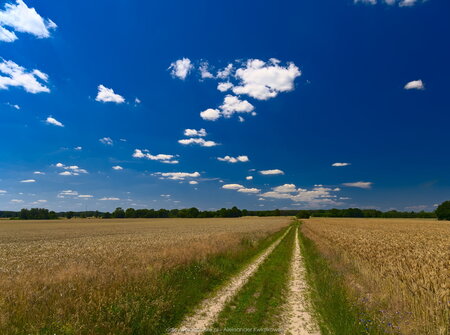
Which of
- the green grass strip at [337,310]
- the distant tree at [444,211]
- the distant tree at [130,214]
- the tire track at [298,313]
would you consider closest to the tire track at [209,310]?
the tire track at [298,313]

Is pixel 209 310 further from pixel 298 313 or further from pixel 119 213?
pixel 119 213

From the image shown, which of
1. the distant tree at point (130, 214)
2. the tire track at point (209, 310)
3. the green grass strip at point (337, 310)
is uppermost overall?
the distant tree at point (130, 214)

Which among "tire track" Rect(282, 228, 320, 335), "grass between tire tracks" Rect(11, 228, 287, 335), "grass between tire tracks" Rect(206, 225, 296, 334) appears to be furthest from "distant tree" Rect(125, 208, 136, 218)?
"tire track" Rect(282, 228, 320, 335)

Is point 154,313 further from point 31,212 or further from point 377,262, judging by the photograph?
point 31,212

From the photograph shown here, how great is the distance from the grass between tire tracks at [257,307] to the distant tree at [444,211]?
144m

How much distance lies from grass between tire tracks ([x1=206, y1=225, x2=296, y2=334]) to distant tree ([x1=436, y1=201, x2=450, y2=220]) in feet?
472

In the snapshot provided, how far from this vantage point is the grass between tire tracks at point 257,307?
23.7ft

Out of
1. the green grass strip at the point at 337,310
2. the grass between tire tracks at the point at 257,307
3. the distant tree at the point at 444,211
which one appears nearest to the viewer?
the green grass strip at the point at 337,310

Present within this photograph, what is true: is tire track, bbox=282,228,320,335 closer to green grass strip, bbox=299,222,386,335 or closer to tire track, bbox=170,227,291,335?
green grass strip, bbox=299,222,386,335

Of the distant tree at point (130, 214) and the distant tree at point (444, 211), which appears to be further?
the distant tree at point (130, 214)

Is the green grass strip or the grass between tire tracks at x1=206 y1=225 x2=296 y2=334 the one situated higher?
the green grass strip

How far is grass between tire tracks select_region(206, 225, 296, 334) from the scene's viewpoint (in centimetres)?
723

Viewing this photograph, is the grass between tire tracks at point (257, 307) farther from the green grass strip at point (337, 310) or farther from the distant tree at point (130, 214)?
the distant tree at point (130, 214)

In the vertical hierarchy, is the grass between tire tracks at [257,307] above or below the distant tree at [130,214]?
below
